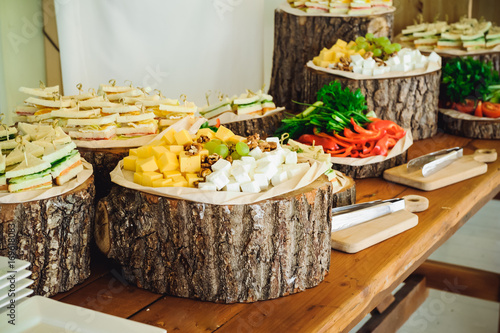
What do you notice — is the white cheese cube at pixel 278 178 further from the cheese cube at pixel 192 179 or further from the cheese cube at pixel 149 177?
the cheese cube at pixel 149 177

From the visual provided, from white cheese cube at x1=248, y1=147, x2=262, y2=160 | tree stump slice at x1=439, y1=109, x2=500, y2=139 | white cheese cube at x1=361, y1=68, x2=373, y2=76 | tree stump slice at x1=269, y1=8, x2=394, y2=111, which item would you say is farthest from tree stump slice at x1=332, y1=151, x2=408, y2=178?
tree stump slice at x1=269, y1=8, x2=394, y2=111

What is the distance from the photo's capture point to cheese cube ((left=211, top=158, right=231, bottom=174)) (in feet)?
4.93

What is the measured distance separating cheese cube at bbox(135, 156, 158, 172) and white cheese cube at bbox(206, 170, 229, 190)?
16 centimetres

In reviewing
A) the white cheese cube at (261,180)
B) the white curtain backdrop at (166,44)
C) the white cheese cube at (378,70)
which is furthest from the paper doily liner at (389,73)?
the white cheese cube at (261,180)

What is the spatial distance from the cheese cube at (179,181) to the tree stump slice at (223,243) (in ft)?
0.15

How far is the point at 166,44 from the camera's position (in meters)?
3.64

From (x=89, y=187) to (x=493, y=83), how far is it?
2.33m

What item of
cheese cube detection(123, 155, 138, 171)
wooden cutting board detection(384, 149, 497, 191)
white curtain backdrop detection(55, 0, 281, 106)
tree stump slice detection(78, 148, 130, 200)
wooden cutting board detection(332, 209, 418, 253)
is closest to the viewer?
cheese cube detection(123, 155, 138, 171)

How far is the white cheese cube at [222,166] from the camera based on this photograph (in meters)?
1.50

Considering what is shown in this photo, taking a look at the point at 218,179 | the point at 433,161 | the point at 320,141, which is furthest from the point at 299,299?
the point at 433,161

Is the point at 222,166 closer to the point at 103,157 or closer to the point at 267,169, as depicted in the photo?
the point at 267,169

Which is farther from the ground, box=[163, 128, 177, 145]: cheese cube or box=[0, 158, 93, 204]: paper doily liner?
box=[163, 128, 177, 145]: cheese cube

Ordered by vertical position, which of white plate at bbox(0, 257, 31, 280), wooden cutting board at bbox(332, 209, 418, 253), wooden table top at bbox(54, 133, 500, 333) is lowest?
wooden table top at bbox(54, 133, 500, 333)

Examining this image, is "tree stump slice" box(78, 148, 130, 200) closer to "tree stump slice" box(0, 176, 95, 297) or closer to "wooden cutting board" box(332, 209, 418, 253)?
"tree stump slice" box(0, 176, 95, 297)
